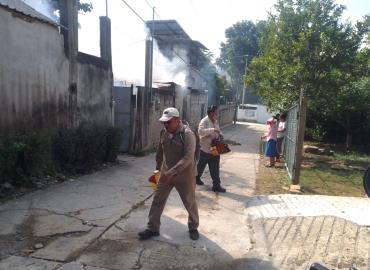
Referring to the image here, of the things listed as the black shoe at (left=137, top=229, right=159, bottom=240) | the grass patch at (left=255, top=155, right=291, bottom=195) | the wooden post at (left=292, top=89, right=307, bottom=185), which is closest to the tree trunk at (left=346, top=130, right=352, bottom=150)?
the grass patch at (left=255, top=155, right=291, bottom=195)

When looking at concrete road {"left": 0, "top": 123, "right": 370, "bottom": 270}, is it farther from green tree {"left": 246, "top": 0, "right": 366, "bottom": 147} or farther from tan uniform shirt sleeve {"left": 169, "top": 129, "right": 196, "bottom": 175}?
green tree {"left": 246, "top": 0, "right": 366, "bottom": 147}

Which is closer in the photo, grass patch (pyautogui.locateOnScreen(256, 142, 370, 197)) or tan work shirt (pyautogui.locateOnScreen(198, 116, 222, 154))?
tan work shirt (pyautogui.locateOnScreen(198, 116, 222, 154))

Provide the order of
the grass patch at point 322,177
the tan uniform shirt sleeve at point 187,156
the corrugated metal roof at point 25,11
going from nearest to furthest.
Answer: the tan uniform shirt sleeve at point 187,156 → the corrugated metal roof at point 25,11 → the grass patch at point 322,177

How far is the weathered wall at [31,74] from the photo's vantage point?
660 cm

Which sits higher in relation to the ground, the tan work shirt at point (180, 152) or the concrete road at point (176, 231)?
the tan work shirt at point (180, 152)

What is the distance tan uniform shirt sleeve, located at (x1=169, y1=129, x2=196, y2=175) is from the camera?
4387mm

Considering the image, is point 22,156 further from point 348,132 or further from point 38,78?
point 348,132

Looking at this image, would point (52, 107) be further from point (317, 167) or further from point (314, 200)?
point (317, 167)

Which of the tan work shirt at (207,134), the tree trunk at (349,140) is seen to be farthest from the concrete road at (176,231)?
the tree trunk at (349,140)

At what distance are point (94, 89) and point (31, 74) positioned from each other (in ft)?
8.32

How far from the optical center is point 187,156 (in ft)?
14.6

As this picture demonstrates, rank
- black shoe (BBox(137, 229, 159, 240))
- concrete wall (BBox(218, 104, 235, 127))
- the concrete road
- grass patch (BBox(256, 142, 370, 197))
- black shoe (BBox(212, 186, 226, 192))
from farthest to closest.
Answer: concrete wall (BBox(218, 104, 235, 127)), grass patch (BBox(256, 142, 370, 197)), black shoe (BBox(212, 186, 226, 192)), black shoe (BBox(137, 229, 159, 240)), the concrete road

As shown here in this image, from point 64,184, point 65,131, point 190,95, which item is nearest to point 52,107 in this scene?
point 65,131

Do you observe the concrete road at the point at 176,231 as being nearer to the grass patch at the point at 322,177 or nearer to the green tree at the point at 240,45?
the grass patch at the point at 322,177
